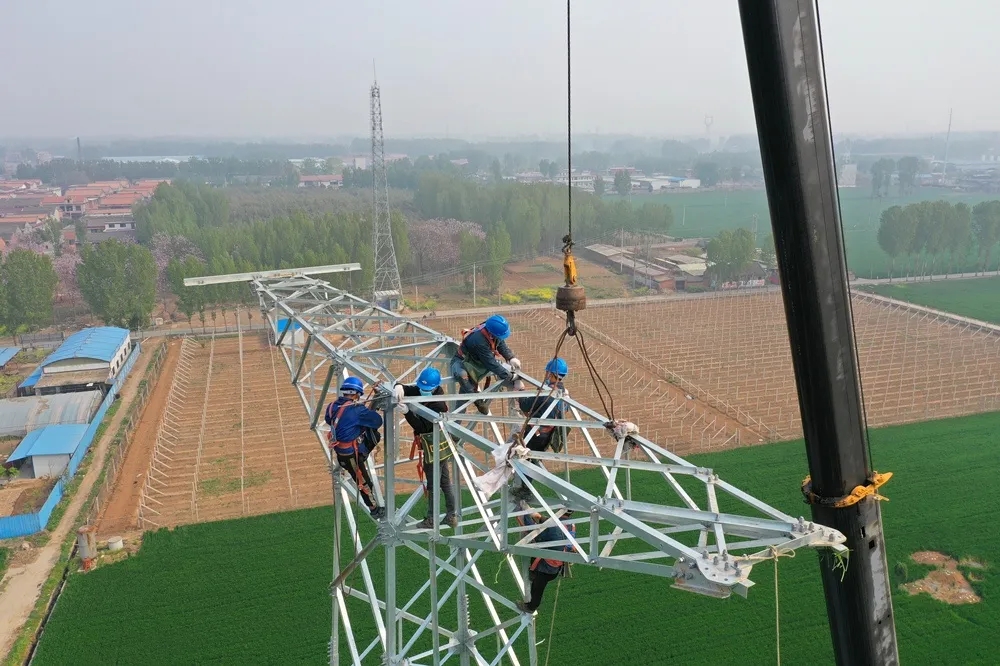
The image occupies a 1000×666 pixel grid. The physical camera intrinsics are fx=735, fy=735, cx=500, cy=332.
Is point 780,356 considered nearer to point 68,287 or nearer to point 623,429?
point 623,429

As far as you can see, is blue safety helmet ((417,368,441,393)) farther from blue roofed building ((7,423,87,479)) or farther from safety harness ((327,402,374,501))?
blue roofed building ((7,423,87,479))

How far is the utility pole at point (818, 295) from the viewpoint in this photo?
433 cm

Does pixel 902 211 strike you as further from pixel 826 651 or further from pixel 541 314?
pixel 826 651

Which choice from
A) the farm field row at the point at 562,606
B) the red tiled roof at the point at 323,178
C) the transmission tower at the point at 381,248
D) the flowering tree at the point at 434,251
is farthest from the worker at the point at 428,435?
the red tiled roof at the point at 323,178

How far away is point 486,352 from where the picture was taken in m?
8.66

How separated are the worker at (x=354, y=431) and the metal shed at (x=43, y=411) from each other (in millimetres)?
20434

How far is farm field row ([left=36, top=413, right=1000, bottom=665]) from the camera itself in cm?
1323

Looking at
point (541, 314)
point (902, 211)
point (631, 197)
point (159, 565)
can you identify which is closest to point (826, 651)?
point (159, 565)

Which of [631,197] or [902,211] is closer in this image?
[902,211]

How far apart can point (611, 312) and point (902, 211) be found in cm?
2286

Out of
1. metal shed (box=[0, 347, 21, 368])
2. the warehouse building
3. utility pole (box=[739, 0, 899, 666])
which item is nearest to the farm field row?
utility pole (box=[739, 0, 899, 666])

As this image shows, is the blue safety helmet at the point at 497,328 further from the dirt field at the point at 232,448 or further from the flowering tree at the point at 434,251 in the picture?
the flowering tree at the point at 434,251

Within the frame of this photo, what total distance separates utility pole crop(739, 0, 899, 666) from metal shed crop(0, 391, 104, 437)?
25.3 meters

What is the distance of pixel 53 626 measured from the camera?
47.3 ft
